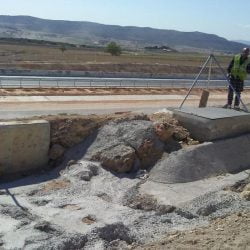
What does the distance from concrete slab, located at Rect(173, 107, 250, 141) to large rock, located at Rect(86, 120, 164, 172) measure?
1.34m

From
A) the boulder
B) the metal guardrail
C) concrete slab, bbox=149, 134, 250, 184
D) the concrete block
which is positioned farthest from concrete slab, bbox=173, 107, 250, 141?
the metal guardrail

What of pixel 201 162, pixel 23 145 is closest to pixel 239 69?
pixel 201 162

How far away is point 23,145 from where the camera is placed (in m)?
15.8

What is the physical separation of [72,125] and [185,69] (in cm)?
5732

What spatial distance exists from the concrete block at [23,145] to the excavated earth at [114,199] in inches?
13.1

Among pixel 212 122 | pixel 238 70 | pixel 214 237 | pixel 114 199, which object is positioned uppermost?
pixel 238 70

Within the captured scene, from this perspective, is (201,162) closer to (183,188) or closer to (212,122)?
(183,188)

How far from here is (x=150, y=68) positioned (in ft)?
221

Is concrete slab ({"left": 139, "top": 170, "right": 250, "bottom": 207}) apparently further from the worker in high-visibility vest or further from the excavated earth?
the worker in high-visibility vest

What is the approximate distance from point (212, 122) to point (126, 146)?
3.02 meters

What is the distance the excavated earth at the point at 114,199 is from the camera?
37.9 feet

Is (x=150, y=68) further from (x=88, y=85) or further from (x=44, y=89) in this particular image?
(x=44, y=89)

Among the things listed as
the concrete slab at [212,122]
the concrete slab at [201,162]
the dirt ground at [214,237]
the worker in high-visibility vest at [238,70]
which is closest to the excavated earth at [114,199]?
the dirt ground at [214,237]

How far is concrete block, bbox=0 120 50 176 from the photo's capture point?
15383 millimetres
